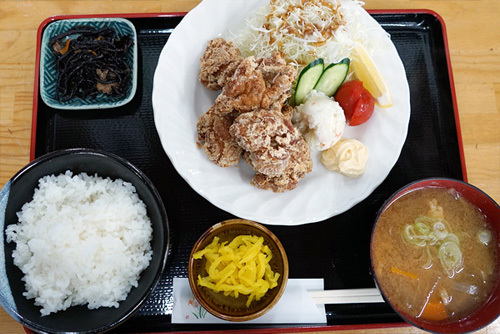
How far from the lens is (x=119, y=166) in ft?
7.11

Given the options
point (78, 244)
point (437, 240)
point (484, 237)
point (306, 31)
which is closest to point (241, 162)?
point (306, 31)

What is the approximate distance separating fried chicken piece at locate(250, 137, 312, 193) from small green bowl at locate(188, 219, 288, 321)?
252 mm

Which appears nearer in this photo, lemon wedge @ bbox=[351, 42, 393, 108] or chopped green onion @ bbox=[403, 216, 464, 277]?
chopped green onion @ bbox=[403, 216, 464, 277]

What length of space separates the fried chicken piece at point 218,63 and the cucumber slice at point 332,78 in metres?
0.55

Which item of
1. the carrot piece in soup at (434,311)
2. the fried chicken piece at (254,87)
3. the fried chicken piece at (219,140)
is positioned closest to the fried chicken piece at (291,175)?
the fried chicken piece at (219,140)

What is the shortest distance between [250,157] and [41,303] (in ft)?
4.71

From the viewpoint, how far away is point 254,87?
2.11 metres

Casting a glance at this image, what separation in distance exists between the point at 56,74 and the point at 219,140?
1.27 m

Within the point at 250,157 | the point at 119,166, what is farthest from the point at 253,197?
the point at 119,166

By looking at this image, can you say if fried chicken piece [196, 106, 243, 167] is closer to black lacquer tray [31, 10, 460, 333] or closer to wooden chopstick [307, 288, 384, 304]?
black lacquer tray [31, 10, 460, 333]

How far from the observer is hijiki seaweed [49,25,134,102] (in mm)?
2475

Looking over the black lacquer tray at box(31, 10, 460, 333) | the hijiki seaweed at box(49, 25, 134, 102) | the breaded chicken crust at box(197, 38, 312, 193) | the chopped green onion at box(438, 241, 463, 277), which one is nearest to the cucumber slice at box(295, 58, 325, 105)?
the breaded chicken crust at box(197, 38, 312, 193)

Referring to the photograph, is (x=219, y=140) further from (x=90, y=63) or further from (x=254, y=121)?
(x=90, y=63)

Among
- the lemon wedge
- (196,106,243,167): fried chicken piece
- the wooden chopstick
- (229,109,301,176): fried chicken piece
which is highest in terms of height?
the lemon wedge
